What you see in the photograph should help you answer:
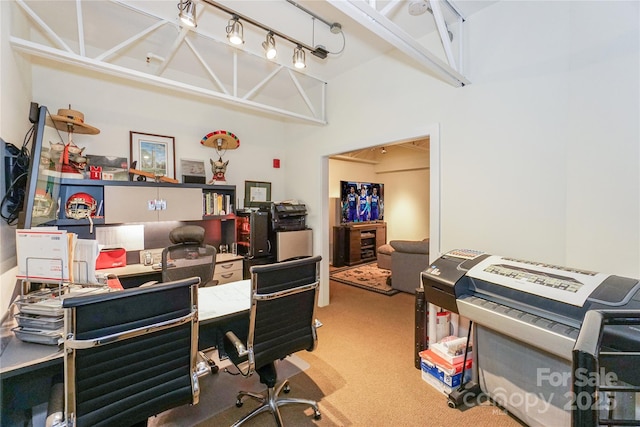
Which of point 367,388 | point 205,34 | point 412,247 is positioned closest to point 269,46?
point 205,34

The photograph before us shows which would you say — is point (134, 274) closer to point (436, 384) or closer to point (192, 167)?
point (192, 167)

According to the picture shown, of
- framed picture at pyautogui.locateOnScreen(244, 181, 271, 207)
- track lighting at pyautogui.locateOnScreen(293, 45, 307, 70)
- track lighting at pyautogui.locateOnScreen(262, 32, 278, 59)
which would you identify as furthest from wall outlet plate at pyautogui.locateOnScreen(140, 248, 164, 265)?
track lighting at pyautogui.locateOnScreen(293, 45, 307, 70)

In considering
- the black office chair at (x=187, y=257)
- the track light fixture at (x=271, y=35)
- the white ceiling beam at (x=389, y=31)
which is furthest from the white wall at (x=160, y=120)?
the white ceiling beam at (x=389, y=31)

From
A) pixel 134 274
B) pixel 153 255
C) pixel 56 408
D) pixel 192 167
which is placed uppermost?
pixel 192 167

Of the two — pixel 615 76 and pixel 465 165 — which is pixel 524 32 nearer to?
pixel 615 76

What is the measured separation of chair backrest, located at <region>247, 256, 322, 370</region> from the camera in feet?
5.07

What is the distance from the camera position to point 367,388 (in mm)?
2188

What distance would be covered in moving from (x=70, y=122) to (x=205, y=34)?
154 cm

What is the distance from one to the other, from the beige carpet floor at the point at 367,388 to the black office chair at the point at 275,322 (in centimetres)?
19

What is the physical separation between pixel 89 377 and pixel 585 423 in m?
1.58

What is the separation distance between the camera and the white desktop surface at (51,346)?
1136mm

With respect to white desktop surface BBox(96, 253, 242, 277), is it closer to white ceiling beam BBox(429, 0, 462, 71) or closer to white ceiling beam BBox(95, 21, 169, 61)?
white ceiling beam BBox(95, 21, 169, 61)

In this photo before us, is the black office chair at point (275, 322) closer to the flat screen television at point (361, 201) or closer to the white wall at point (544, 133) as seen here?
the white wall at point (544, 133)

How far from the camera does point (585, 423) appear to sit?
0.55 meters
